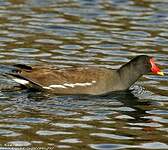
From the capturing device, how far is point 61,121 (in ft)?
38.1

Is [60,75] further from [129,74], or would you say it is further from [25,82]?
[129,74]

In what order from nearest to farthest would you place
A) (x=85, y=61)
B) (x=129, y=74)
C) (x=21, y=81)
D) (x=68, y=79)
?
(x=68, y=79) → (x=21, y=81) → (x=129, y=74) → (x=85, y=61)

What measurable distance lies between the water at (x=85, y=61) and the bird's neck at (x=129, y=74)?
22 centimetres

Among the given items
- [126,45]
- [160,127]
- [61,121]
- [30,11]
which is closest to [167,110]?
[160,127]

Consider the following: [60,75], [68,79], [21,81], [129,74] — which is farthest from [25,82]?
[129,74]

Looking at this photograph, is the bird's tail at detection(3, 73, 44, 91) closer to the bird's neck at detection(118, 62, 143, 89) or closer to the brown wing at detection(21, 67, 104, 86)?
the brown wing at detection(21, 67, 104, 86)

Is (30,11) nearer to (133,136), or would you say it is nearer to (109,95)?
(109,95)

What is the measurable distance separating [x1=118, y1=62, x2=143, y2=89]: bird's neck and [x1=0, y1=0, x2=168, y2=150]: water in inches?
8.7

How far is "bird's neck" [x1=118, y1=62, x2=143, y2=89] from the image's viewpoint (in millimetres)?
14195

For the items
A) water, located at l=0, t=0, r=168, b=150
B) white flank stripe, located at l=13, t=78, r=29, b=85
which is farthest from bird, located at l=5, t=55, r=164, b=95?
water, located at l=0, t=0, r=168, b=150

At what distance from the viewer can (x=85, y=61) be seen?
632 inches

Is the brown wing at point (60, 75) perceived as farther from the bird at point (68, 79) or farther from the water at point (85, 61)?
the water at point (85, 61)

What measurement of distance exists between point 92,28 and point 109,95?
18.3 ft

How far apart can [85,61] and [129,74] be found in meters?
1.97
